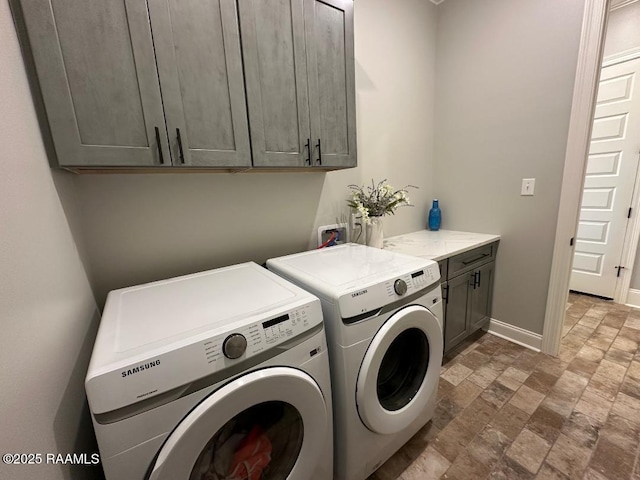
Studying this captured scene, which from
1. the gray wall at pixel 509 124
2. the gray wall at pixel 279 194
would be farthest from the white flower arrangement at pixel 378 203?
the gray wall at pixel 509 124

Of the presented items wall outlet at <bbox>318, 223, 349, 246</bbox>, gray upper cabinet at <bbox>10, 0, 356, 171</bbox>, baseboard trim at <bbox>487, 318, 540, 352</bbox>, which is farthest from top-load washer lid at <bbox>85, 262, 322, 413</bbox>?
baseboard trim at <bbox>487, 318, 540, 352</bbox>

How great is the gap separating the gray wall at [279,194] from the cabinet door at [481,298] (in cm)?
64

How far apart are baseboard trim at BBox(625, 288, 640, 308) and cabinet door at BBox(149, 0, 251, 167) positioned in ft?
11.9

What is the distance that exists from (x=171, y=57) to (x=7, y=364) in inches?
38.8

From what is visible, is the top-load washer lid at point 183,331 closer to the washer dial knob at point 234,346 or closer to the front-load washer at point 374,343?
the washer dial knob at point 234,346

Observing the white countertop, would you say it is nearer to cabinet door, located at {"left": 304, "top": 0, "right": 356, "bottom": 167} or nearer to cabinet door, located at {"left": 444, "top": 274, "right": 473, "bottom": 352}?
cabinet door, located at {"left": 444, "top": 274, "right": 473, "bottom": 352}

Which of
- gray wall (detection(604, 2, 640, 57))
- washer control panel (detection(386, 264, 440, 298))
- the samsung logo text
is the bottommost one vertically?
washer control panel (detection(386, 264, 440, 298))

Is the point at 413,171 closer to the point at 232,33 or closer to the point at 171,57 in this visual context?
the point at 232,33

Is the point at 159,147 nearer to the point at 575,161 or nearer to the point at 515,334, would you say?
the point at 575,161

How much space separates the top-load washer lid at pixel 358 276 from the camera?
942mm

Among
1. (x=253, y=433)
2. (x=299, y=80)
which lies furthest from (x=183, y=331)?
(x=299, y=80)

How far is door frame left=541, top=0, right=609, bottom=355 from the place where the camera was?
58.4 inches

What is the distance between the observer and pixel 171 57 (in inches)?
36.8

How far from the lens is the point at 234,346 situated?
68 cm
